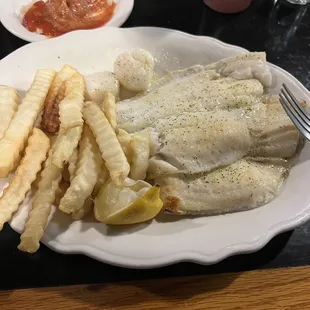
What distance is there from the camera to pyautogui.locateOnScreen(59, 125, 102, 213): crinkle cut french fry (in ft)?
4.11

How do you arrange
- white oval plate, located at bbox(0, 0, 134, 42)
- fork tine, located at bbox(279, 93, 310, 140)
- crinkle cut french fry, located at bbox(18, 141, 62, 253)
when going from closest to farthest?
crinkle cut french fry, located at bbox(18, 141, 62, 253)
fork tine, located at bbox(279, 93, 310, 140)
white oval plate, located at bbox(0, 0, 134, 42)

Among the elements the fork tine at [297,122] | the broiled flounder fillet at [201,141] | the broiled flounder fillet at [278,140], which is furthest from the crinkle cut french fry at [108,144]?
the fork tine at [297,122]

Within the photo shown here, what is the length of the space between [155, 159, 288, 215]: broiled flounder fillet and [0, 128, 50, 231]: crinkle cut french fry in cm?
36

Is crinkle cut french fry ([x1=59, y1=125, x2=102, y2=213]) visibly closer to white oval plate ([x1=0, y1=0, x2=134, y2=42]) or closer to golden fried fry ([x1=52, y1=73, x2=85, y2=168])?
golden fried fry ([x1=52, y1=73, x2=85, y2=168])

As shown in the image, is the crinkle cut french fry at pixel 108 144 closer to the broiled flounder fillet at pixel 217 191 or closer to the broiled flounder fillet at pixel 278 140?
the broiled flounder fillet at pixel 217 191

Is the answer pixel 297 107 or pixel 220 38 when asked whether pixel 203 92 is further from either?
pixel 220 38

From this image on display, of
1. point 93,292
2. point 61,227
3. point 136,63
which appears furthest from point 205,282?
point 136,63

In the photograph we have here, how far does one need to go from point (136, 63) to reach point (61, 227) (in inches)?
26.0

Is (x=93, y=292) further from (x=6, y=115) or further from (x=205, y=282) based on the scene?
(x=6, y=115)

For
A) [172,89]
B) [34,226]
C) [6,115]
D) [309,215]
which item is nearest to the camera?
[34,226]

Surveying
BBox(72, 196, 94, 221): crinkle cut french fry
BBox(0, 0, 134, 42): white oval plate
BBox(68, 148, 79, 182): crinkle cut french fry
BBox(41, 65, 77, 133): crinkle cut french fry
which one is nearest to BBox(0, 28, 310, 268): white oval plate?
BBox(72, 196, 94, 221): crinkle cut french fry

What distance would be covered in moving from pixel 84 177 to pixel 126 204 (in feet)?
0.45

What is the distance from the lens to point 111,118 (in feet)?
4.64

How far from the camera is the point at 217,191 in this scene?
1.38 metres
